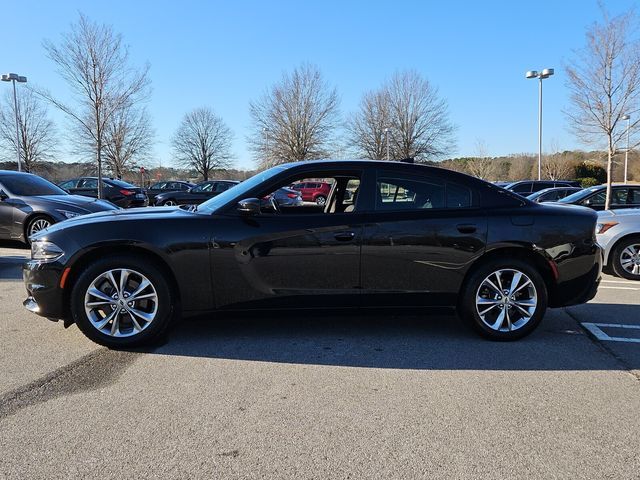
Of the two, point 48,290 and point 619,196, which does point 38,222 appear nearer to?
point 48,290

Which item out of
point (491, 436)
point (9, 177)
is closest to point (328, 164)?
point (491, 436)

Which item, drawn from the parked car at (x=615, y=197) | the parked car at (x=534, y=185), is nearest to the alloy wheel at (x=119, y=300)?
the parked car at (x=615, y=197)

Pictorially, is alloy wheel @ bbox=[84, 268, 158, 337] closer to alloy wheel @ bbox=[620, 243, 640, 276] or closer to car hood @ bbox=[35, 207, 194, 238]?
car hood @ bbox=[35, 207, 194, 238]

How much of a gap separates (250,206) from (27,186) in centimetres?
828

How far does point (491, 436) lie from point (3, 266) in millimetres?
8138

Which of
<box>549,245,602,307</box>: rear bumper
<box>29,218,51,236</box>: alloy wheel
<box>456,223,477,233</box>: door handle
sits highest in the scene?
<box>456,223,477,233</box>: door handle

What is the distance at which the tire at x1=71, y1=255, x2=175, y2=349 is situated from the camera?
4195 millimetres

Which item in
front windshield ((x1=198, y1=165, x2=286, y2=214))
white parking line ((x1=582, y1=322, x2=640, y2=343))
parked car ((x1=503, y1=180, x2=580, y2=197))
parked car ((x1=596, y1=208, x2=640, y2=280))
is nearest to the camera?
front windshield ((x1=198, y1=165, x2=286, y2=214))

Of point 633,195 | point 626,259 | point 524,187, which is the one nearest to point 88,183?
point 524,187

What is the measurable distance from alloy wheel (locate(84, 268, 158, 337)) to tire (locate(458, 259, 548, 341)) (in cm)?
276

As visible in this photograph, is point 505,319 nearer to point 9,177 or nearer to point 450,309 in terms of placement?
point 450,309

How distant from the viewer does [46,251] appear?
4.24 meters

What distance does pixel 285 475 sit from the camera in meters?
2.50

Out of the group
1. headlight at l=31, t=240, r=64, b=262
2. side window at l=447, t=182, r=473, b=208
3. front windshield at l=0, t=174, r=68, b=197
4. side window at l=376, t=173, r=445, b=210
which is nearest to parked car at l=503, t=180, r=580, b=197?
front windshield at l=0, t=174, r=68, b=197
